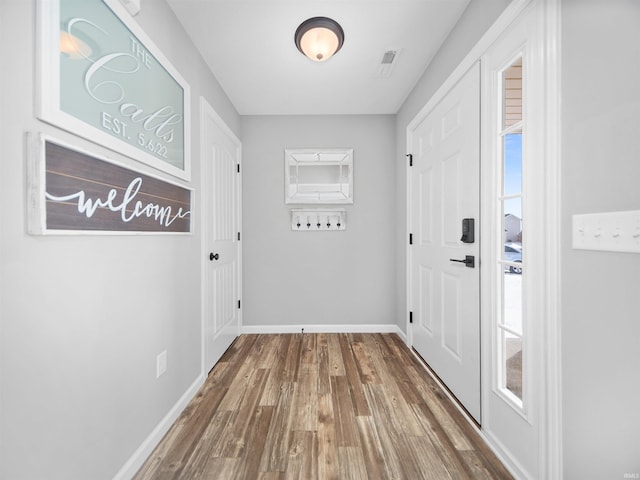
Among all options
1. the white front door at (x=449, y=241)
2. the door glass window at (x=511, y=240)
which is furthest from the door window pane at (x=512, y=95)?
the white front door at (x=449, y=241)

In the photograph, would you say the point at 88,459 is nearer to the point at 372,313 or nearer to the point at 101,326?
the point at 101,326

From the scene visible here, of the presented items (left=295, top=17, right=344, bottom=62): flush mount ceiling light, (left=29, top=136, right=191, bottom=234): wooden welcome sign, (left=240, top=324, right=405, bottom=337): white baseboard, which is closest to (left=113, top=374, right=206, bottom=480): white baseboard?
(left=29, top=136, right=191, bottom=234): wooden welcome sign

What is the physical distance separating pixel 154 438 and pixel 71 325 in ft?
2.92

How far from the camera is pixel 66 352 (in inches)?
40.8

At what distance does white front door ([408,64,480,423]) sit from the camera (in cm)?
176

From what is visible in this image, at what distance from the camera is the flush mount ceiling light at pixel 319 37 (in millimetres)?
1840

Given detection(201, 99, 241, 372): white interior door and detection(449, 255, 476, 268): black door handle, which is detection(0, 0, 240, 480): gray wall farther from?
detection(449, 255, 476, 268): black door handle

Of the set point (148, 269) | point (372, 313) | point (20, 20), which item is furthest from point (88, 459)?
point (372, 313)

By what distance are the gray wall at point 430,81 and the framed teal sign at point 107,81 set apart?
5.71 feet

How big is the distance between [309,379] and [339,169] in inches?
84.8

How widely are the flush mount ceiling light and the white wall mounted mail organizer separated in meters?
1.66

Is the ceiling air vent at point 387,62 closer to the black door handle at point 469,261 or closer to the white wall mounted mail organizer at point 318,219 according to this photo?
the white wall mounted mail organizer at point 318,219

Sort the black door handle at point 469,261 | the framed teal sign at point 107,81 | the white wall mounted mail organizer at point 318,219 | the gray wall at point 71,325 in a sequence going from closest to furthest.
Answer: the gray wall at point 71,325, the framed teal sign at point 107,81, the black door handle at point 469,261, the white wall mounted mail organizer at point 318,219

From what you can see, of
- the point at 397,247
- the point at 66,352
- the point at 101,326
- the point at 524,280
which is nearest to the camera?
the point at 66,352
